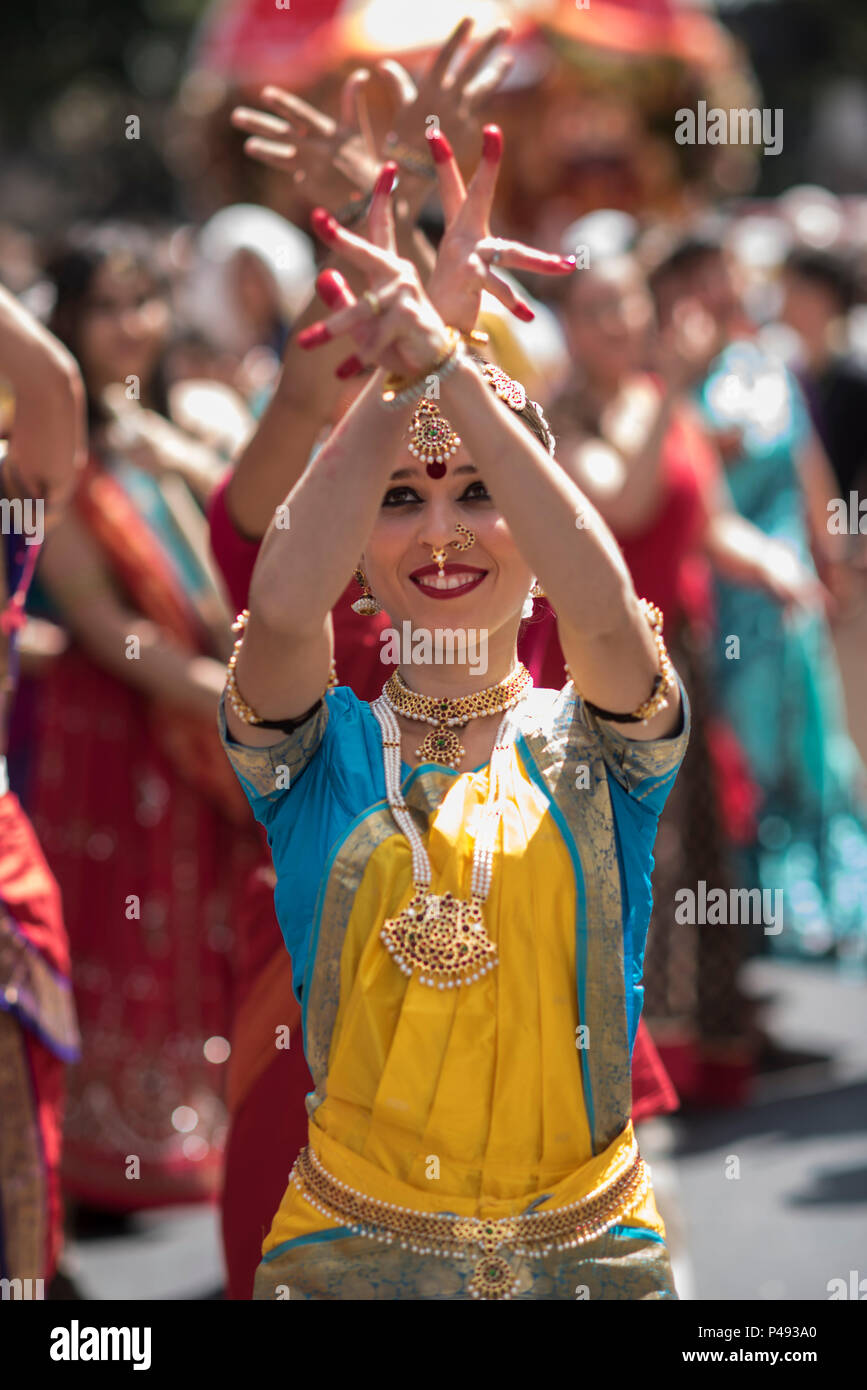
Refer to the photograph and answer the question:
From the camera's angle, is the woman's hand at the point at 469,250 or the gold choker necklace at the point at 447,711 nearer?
the woman's hand at the point at 469,250

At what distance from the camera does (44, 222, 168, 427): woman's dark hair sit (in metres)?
4.02

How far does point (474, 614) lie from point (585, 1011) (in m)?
0.42

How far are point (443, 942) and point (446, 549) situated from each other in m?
0.39

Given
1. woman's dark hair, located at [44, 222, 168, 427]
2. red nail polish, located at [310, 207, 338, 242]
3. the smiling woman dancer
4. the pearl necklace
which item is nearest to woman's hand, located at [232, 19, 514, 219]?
the smiling woman dancer

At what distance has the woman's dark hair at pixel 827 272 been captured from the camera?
7.45 meters

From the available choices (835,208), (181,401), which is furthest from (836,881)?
(835,208)

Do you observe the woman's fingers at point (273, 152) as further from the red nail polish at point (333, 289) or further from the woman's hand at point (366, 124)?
the red nail polish at point (333, 289)

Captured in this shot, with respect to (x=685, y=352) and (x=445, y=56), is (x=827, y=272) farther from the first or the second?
(x=445, y=56)

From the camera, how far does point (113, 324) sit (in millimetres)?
4031

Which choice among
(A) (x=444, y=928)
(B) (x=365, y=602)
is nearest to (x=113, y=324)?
(B) (x=365, y=602)

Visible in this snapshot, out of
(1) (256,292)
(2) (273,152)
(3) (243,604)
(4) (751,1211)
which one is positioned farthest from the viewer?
(1) (256,292)

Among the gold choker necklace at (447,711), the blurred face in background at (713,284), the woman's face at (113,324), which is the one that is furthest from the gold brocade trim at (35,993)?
the blurred face in background at (713,284)

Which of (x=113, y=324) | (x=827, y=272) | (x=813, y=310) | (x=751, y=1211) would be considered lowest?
(x=751, y=1211)

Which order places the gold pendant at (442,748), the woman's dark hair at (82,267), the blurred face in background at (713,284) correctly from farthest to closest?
the blurred face in background at (713,284), the woman's dark hair at (82,267), the gold pendant at (442,748)
